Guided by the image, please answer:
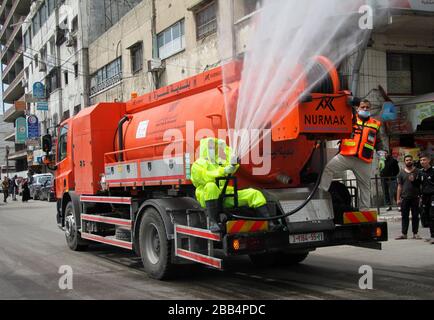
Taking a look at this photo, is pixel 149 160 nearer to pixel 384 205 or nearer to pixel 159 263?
pixel 159 263

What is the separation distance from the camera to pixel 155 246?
7660mm

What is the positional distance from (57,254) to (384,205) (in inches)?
388

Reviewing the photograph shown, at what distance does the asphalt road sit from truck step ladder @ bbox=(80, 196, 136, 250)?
40 centimetres

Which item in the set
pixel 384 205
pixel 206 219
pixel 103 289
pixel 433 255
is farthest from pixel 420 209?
pixel 103 289

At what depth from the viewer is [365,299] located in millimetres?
5992

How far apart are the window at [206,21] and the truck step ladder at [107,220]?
13478 millimetres

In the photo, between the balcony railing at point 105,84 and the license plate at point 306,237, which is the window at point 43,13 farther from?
the license plate at point 306,237

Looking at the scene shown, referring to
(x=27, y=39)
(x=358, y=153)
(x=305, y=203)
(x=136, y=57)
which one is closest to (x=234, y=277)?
(x=305, y=203)

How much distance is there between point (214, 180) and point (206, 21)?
57.4 ft

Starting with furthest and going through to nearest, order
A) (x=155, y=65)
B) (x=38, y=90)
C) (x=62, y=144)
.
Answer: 1. (x=38, y=90)
2. (x=155, y=65)
3. (x=62, y=144)

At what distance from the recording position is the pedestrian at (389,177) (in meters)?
15.2

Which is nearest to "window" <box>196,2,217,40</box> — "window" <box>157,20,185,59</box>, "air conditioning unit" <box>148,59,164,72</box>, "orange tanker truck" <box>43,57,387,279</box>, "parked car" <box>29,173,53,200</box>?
"window" <box>157,20,185,59</box>

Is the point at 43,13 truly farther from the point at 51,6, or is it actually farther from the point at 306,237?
the point at 306,237

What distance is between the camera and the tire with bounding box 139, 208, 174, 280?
7.20m
